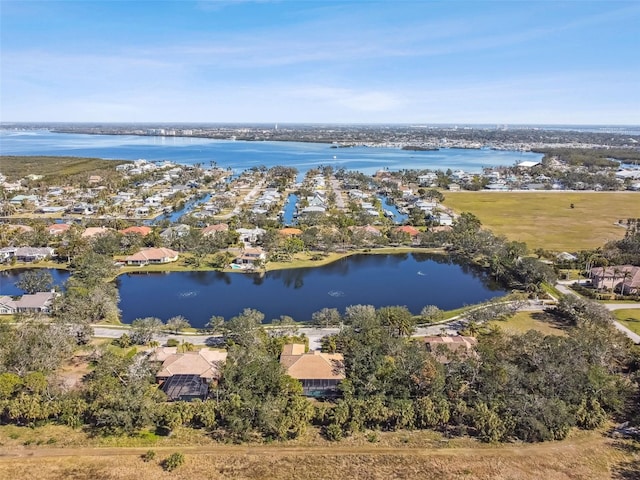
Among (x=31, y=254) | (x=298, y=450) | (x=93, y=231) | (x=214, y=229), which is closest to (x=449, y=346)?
(x=298, y=450)

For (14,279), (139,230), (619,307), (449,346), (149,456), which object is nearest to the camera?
(149,456)

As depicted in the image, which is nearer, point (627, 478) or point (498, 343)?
point (627, 478)

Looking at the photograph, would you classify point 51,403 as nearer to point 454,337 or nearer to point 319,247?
point 454,337

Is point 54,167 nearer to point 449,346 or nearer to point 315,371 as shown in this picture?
point 315,371

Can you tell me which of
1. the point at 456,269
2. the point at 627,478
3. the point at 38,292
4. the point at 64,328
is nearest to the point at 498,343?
the point at 627,478

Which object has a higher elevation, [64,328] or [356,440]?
[64,328]
